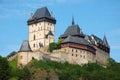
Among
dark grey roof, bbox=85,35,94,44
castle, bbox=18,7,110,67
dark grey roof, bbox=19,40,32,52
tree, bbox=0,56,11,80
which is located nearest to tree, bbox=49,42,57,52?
castle, bbox=18,7,110,67

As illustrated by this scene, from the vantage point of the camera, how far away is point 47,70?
90625 mm

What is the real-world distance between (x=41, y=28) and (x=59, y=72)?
21.0 m

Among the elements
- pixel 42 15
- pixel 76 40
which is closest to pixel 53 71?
pixel 76 40

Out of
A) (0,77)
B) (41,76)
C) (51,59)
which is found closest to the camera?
(0,77)

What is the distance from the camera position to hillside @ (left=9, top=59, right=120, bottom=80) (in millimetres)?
87688

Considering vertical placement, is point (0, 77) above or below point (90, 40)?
below

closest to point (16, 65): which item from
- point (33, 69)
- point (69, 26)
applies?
point (33, 69)

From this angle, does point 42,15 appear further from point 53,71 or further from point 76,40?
point 53,71

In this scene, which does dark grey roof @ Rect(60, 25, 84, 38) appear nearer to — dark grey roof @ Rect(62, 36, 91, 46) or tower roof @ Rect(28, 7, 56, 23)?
dark grey roof @ Rect(62, 36, 91, 46)

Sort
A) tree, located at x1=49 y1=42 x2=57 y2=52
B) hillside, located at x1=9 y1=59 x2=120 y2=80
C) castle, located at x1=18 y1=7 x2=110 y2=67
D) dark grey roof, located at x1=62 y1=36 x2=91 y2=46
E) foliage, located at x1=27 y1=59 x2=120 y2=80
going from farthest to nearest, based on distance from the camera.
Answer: tree, located at x1=49 y1=42 x2=57 y2=52
dark grey roof, located at x1=62 y1=36 x2=91 y2=46
castle, located at x1=18 y1=7 x2=110 y2=67
foliage, located at x1=27 y1=59 x2=120 y2=80
hillside, located at x1=9 y1=59 x2=120 y2=80

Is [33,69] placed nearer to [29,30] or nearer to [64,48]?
[64,48]

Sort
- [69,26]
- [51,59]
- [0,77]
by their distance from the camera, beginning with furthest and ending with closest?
1. [69,26]
2. [51,59]
3. [0,77]

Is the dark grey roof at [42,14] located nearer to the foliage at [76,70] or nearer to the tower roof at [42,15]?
the tower roof at [42,15]

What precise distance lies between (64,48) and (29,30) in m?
14.5
